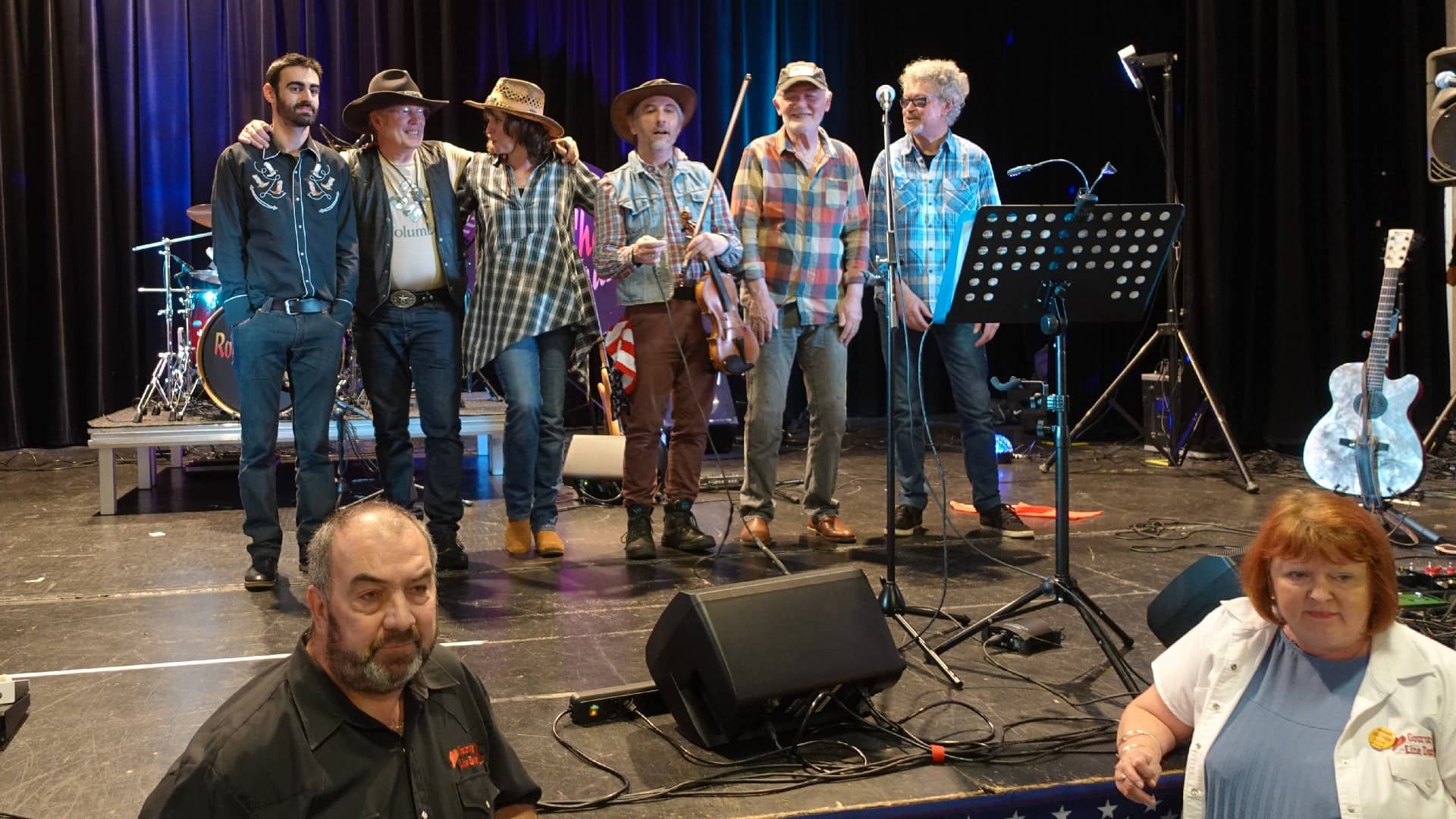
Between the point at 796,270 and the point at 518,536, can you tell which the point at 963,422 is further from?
the point at 518,536

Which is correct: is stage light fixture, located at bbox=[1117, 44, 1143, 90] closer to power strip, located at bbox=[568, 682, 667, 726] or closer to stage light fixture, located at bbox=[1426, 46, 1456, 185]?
stage light fixture, located at bbox=[1426, 46, 1456, 185]

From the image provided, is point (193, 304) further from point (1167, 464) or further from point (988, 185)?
point (1167, 464)

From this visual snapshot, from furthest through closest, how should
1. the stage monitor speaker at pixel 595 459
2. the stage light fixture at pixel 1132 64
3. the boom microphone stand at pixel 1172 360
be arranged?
1. the stage light fixture at pixel 1132 64
2. the boom microphone stand at pixel 1172 360
3. the stage monitor speaker at pixel 595 459

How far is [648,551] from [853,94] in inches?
219

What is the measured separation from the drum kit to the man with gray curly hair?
9.95 feet

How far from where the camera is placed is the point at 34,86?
7.69 metres

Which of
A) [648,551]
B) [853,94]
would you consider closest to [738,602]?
[648,551]

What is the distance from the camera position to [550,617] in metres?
3.78

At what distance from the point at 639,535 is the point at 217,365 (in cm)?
309

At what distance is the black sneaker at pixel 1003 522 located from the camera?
193 inches

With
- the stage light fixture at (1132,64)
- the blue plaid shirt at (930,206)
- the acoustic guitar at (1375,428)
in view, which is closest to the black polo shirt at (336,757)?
the blue plaid shirt at (930,206)

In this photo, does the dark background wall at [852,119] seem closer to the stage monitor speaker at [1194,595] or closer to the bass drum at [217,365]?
the bass drum at [217,365]

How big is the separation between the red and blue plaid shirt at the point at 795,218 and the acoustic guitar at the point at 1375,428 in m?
2.17

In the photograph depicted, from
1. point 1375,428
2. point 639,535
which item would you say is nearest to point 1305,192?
point 1375,428
